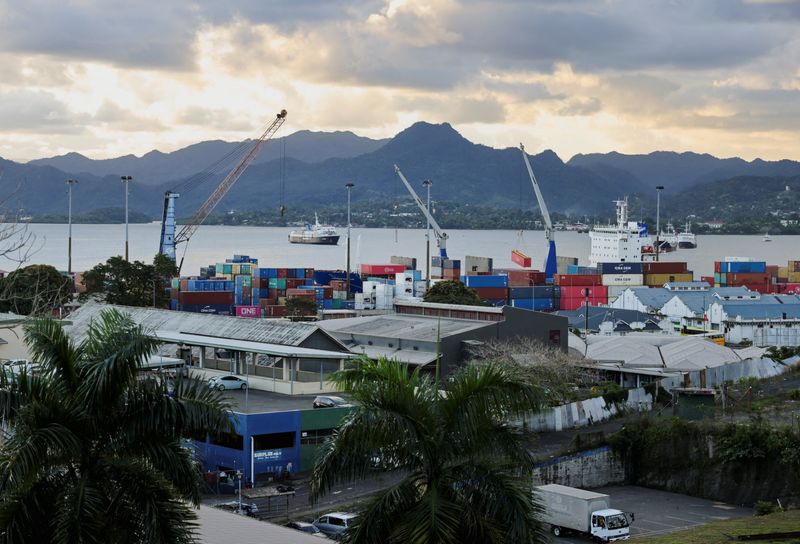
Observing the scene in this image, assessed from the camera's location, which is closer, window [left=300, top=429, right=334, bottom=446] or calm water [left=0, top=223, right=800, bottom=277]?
window [left=300, top=429, right=334, bottom=446]

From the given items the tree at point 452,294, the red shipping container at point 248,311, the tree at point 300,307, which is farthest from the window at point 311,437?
the red shipping container at point 248,311

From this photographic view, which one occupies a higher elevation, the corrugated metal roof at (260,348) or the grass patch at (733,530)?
the corrugated metal roof at (260,348)

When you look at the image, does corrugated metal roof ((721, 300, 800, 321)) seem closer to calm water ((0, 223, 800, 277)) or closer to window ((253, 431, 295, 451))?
window ((253, 431, 295, 451))

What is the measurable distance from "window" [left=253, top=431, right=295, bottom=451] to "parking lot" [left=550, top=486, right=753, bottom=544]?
552cm

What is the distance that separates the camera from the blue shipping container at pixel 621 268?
65.8m

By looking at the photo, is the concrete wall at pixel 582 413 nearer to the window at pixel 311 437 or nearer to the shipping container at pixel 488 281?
the window at pixel 311 437

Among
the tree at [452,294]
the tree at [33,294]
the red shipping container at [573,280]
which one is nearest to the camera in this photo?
the tree at [33,294]

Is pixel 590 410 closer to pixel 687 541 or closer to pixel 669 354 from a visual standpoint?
pixel 669 354

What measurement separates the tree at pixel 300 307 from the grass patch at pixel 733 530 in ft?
116

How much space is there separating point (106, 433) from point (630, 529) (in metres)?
10.7

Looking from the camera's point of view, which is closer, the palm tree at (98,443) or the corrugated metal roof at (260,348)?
the palm tree at (98,443)

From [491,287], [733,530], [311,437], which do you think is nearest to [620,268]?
[491,287]

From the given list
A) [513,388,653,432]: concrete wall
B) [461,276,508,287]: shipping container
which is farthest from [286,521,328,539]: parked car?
[461,276,508,287]: shipping container

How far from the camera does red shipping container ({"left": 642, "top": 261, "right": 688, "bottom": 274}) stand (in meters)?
67.2
